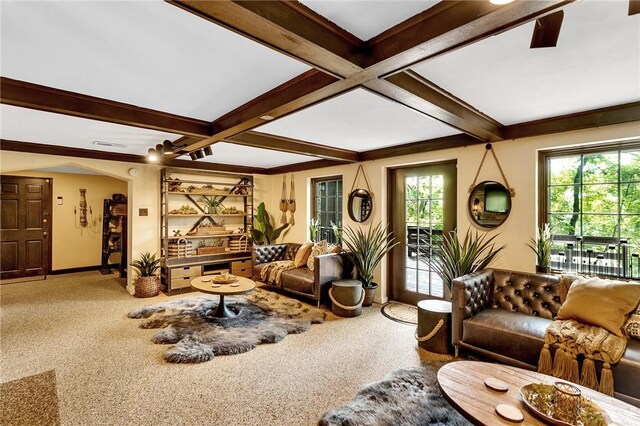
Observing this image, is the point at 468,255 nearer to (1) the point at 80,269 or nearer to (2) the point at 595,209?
(2) the point at 595,209

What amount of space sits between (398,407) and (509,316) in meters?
1.45

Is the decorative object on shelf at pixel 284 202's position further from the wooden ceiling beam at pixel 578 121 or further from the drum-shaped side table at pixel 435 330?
the wooden ceiling beam at pixel 578 121

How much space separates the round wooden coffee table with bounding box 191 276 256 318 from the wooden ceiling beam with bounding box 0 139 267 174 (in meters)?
2.45

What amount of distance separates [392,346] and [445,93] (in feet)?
8.34

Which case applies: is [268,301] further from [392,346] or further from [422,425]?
[422,425]

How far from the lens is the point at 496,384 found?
1.72 meters

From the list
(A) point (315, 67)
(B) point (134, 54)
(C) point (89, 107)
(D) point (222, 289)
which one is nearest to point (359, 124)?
(A) point (315, 67)

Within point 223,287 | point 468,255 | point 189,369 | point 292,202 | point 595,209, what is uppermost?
point 292,202

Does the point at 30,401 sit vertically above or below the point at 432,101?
below

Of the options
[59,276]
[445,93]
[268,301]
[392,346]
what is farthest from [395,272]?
[59,276]

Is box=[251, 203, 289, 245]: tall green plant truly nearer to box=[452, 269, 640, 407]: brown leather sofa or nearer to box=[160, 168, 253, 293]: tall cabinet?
box=[160, 168, 253, 293]: tall cabinet

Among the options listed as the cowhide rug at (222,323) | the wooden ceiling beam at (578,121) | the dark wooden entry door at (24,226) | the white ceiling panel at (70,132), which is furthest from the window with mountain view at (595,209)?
the dark wooden entry door at (24,226)

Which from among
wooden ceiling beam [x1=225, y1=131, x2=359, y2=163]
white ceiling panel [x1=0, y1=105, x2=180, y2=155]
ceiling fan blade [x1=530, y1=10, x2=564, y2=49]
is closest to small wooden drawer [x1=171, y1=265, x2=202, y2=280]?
white ceiling panel [x1=0, y1=105, x2=180, y2=155]

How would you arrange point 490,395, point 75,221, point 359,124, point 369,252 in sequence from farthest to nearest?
point 75,221 < point 369,252 < point 359,124 < point 490,395
